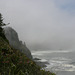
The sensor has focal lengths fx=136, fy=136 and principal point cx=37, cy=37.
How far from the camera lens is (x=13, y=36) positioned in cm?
7394

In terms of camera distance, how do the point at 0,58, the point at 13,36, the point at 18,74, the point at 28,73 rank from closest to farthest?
the point at 18,74
the point at 28,73
the point at 0,58
the point at 13,36

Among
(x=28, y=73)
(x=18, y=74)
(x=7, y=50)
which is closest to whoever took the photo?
(x=18, y=74)

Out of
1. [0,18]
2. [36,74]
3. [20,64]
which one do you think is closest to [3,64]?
[20,64]

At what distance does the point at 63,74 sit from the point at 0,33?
62016mm

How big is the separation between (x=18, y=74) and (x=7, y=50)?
14.1ft

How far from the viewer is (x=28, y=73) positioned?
6.96 metres

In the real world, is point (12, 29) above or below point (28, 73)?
above

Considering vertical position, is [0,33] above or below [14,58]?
above

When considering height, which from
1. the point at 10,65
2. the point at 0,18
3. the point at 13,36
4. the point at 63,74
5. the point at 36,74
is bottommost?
the point at 63,74

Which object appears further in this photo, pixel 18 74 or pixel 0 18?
pixel 0 18

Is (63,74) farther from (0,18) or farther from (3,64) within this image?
(3,64)

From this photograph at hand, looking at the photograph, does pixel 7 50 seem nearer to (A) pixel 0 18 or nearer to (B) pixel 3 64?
(B) pixel 3 64

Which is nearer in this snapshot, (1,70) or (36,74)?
(1,70)

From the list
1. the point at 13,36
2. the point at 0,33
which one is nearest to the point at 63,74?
the point at 13,36
